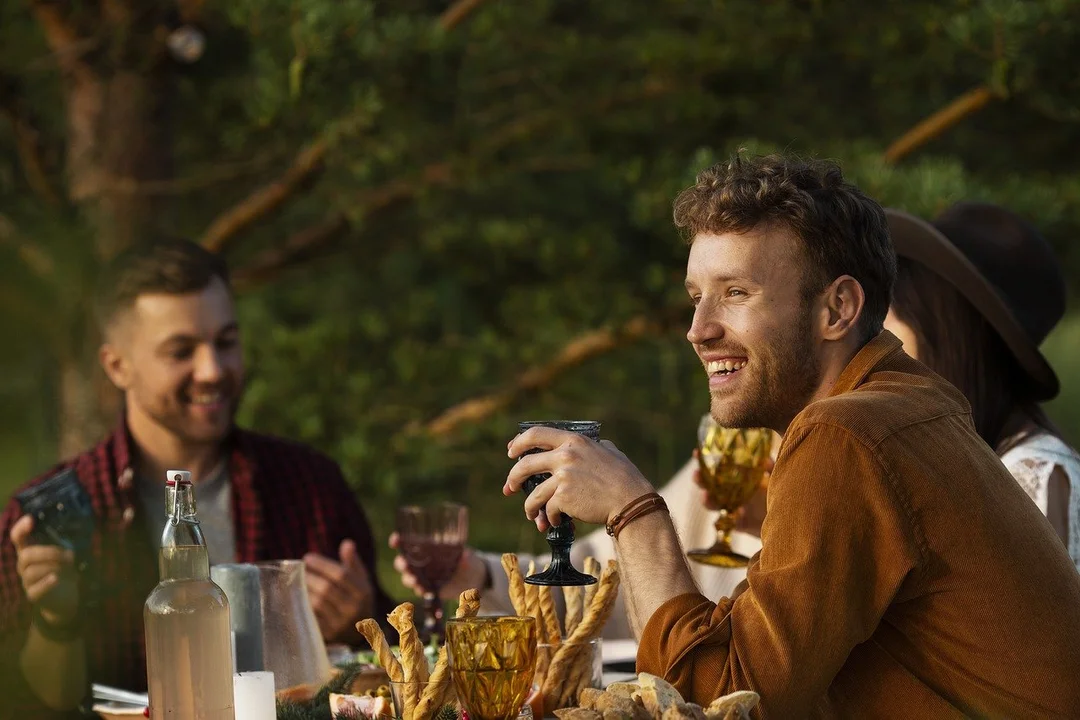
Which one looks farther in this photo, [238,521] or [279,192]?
[279,192]

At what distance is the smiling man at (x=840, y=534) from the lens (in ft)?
4.50

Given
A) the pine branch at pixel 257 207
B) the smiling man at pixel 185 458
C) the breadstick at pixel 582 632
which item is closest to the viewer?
the breadstick at pixel 582 632

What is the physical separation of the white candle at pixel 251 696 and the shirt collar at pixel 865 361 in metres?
0.78

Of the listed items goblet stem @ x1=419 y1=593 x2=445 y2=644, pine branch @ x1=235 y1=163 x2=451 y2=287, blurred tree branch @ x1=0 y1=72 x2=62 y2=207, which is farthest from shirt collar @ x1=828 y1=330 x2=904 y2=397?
→ pine branch @ x1=235 y1=163 x2=451 y2=287

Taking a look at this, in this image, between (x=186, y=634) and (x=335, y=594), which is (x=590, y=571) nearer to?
(x=186, y=634)

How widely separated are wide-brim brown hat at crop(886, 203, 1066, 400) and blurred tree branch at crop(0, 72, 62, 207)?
113 inches

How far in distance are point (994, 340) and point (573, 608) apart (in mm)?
1090

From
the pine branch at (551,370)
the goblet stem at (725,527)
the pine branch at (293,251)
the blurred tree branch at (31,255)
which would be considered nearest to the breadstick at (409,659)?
the goblet stem at (725,527)

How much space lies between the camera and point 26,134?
4.70 metres

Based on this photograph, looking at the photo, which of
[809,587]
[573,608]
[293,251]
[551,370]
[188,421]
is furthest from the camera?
[551,370]

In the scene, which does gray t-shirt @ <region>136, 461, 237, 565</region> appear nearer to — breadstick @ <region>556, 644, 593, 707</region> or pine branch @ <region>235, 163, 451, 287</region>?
breadstick @ <region>556, 644, 593, 707</region>

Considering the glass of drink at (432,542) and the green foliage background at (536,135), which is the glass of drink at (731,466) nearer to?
the glass of drink at (432,542)

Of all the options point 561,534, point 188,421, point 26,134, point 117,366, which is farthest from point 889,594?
point 26,134

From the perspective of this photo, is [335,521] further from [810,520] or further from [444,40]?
[810,520]
